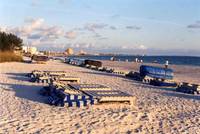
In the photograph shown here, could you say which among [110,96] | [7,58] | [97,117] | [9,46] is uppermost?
[9,46]

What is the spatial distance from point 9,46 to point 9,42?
6.73ft

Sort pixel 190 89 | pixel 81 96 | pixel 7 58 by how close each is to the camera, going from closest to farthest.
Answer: pixel 81 96 → pixel 190 89 → pixel 7 58

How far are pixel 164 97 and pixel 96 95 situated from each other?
4332 mm

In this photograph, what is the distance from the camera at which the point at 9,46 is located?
2092 inches

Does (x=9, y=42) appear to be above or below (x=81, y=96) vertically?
above

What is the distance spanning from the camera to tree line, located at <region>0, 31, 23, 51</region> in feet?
169

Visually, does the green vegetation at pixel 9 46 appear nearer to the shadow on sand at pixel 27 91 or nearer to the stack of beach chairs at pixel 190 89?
the shadow on sand at pixel 27 91

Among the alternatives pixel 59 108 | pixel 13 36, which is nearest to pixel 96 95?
pixel 59 108

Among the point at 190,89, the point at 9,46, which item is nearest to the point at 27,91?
the point at 190,89

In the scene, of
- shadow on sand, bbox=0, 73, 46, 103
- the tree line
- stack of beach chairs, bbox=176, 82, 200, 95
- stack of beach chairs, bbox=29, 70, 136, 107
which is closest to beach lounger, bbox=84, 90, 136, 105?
stack of beach chairs, bbox=29, 70, 136, 107

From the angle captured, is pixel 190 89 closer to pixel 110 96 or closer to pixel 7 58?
pixel 110 96

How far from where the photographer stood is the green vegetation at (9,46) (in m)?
40.9

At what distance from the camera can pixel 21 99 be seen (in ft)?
44.9

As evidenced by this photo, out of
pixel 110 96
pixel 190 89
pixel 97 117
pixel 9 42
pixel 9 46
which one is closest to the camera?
pixel 97 117
